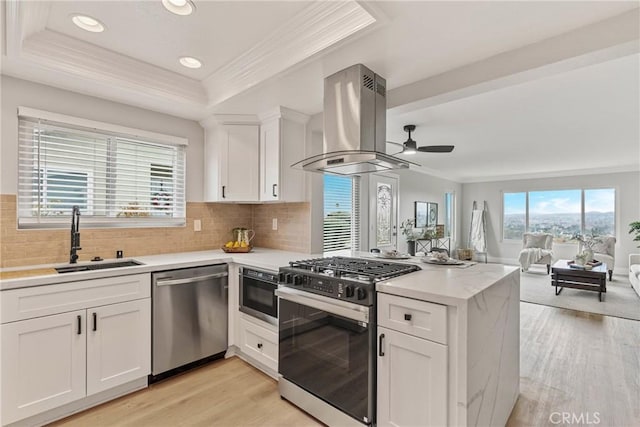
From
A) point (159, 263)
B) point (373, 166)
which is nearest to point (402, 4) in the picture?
point (373, 166)

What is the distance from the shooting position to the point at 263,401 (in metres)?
2.23

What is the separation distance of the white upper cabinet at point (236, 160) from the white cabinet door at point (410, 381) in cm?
204

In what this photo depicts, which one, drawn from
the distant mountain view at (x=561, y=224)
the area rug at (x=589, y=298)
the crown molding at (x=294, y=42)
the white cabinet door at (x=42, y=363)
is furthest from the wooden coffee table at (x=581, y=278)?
the white cabinet door at (x=42, y=363)

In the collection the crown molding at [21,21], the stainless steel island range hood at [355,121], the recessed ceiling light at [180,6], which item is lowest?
the stainless steel island range hood at [355,121]

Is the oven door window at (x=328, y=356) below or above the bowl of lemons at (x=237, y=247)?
below

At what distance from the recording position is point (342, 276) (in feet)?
6.18

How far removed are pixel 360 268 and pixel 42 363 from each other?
2.05 metres

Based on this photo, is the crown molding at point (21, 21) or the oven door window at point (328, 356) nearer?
the crown molding at point (21, 21)

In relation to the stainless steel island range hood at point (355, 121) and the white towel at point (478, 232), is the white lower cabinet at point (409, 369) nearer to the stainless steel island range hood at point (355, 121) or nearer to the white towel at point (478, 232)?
the stainless steel island range hood at point (355, 121)

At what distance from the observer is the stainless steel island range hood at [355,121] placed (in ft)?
6.87

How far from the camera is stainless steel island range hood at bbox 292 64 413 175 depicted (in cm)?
209

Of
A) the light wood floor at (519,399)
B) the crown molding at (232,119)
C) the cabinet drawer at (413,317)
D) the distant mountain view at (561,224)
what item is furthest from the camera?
the distant mountain view at (561,224)

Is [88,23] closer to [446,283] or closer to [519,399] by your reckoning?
[446,283]

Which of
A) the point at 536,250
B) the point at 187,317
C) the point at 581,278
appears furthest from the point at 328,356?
the point at 536,250
